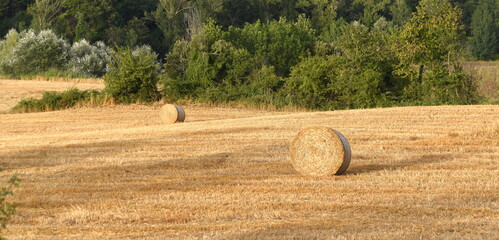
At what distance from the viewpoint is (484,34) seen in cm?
6359

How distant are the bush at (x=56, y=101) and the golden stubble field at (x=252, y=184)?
8859mm

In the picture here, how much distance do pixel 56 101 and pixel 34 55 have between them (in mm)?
20512

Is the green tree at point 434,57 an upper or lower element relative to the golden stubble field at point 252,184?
→ upper

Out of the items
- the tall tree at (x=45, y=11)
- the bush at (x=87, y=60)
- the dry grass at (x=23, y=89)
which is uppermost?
the tall tree at (x=45, y=11)

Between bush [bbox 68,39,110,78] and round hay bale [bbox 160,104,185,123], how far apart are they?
2598cm

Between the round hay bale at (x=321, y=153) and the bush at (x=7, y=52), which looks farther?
the bush at (x=7, y=52)

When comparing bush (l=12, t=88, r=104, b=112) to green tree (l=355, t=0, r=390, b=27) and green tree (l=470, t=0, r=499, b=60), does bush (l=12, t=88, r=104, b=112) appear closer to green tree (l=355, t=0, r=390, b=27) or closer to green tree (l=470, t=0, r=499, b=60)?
green tree (l=355, t=0, r=390, b=27)

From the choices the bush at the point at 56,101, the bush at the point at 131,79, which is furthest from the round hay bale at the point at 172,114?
the bush at the point at 56,101

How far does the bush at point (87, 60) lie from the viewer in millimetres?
50062

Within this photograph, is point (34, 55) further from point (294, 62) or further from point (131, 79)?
point (131, 79)

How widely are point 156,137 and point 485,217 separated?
10697 millimetres

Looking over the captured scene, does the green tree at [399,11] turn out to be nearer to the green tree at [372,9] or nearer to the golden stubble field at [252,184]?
the green tree at [372,9]

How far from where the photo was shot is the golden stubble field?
8.77m

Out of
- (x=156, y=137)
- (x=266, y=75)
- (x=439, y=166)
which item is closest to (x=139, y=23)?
(x=266, y=75)
